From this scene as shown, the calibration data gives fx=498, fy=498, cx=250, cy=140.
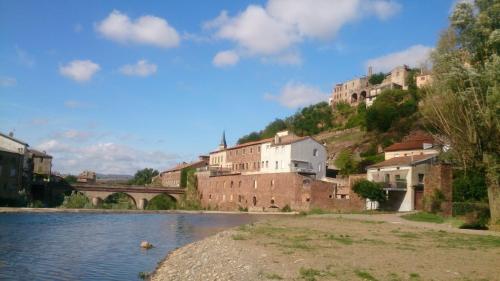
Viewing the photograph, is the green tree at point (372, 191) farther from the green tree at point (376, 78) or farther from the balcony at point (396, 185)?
the green tree at point (376, 78)

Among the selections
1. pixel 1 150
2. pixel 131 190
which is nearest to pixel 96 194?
pixel 131 190

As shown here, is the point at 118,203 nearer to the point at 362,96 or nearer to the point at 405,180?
the point at 405,180

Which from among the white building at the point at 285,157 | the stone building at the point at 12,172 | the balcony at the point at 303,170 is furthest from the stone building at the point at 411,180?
the stone building at the point at 12,172

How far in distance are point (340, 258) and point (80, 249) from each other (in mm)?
13631

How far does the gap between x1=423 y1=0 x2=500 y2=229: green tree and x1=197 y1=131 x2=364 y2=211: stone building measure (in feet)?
89.8

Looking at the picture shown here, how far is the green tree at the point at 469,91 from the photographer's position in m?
26.8

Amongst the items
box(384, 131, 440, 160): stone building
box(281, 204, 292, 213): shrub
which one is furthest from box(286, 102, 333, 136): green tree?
box(281, 204, 292, 213): shrub

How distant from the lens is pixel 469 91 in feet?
88.6

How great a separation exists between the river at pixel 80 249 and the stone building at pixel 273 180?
27142 mm

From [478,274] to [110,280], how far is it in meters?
11.4

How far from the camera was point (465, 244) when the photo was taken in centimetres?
2119

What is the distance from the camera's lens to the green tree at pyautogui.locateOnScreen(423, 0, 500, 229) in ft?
87.8

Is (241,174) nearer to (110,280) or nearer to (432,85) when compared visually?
(432,85)

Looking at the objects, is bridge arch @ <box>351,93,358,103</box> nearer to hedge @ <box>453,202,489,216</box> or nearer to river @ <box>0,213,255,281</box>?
hedge @ <box>453,202,489,216</box>
